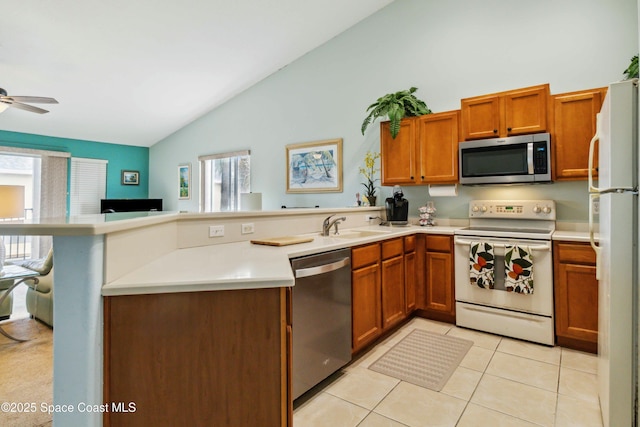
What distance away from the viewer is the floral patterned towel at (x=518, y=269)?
2.69m

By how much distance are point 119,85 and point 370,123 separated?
3663 millimetres

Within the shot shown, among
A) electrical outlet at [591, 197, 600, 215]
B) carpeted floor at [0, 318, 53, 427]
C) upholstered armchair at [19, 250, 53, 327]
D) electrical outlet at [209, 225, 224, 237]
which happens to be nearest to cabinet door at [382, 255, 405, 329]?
electrical outlet at [209, 225, 224, 237]

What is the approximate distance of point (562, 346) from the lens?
8.78 ft

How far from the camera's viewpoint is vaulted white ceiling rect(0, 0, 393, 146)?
3377 millimetres

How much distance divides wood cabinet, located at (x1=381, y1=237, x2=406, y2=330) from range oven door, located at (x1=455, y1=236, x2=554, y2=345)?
0.54m

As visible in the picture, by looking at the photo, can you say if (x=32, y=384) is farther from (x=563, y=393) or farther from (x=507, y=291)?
(x=507, y=291)

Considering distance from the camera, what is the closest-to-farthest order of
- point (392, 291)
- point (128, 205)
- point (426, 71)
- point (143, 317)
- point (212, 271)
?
point (143, 317) < point (212, 271) < point (392, 291) < point (426, 71) < point (128, 205)

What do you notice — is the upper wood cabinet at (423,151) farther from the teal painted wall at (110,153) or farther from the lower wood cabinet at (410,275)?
the teal painted wall at (110,153)

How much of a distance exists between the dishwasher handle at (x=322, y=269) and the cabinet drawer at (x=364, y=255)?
89mm

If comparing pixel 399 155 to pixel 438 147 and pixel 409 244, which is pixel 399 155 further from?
pixel 409 244

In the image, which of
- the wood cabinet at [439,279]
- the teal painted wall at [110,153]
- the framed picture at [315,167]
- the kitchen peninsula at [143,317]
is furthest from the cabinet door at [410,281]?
the teal painted wall at [110,153]

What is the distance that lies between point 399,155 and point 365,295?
1864 mm

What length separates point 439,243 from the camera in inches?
126

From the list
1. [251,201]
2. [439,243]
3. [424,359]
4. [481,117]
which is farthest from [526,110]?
[251,201]
